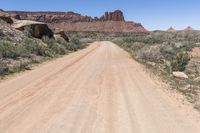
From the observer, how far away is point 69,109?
1021cm

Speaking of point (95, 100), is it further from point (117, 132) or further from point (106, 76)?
point (106, 76)

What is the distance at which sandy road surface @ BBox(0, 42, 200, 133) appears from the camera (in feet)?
27.5

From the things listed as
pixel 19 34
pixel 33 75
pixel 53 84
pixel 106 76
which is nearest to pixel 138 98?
pixel 53 84

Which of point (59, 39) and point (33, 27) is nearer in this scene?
point (33, 27)

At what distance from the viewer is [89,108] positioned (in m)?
10.3

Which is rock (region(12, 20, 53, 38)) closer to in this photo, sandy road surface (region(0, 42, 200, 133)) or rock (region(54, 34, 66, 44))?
rock (region(54, 34, 66, 44))

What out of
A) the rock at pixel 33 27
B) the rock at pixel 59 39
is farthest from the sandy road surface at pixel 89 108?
the rock at pixel 59 39

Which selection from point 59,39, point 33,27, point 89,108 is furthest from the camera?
point 59,39

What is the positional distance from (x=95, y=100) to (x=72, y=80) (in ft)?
15.1

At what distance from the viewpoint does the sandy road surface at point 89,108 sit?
837 centimetres

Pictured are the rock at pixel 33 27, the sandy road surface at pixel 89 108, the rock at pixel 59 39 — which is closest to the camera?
the sandy road surface at pixel 89 108

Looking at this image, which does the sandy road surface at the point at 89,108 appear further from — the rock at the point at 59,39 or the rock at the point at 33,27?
the rock at the point at 59,39

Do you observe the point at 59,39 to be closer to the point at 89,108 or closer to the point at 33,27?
the point at 33,27

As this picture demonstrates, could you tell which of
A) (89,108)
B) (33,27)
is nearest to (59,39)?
(33,27)
